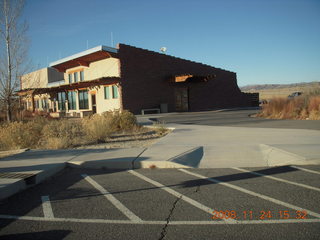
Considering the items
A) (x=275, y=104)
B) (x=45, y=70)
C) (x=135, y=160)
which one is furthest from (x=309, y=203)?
(x=45, y=70)

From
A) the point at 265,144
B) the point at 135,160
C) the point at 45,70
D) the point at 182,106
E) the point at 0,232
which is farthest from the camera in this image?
the point at 45,70

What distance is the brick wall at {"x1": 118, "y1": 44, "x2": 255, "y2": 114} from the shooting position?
25.9 meters

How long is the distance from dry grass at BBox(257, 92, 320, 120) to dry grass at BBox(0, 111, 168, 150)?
10.2 meters

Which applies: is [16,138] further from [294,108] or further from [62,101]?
[62,101]

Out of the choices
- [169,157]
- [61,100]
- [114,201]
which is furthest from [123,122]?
[61,100]

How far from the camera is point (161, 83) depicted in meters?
29.4

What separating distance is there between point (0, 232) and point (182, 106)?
96.7 ft

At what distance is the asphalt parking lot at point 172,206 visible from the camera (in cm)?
329

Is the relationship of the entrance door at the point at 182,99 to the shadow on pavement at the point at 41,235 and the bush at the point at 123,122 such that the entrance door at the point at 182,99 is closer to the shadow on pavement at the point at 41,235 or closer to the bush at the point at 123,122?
the bush at the point at 123,122

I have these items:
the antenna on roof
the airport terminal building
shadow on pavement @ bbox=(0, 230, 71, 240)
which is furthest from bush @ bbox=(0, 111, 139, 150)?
the antenna on roof

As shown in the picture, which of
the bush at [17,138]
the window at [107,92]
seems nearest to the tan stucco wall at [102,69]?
the window at [107,92]

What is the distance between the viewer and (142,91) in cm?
2750

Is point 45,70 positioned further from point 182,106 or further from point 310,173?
point 310,173

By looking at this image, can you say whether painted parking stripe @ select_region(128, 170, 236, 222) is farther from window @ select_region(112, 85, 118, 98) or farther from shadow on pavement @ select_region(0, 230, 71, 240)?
window @ select_region(112, 85, 118, 98)
